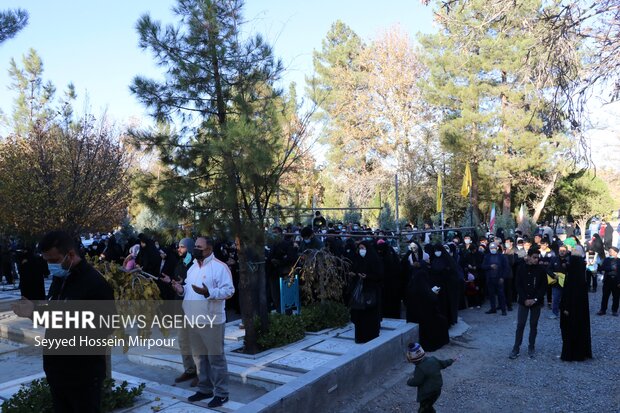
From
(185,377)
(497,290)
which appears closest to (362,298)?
(185,377)

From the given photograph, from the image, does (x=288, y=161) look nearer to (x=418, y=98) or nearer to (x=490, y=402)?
(x=490, y=402)

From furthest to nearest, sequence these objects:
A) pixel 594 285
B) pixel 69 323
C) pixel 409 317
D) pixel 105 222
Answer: pixel 105 222
pixel 594 285
pixel 409 317
pixel 69 323

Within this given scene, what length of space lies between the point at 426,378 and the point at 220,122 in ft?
14.4

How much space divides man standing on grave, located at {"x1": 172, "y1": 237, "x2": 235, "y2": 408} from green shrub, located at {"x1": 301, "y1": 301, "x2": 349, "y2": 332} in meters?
3.15

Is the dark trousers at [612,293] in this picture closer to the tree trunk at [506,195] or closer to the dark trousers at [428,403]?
the dark trousers at [428,403]

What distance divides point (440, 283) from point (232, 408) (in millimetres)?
5340

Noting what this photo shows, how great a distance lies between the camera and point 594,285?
565 inches

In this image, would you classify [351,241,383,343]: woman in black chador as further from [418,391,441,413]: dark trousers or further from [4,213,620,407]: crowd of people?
[418,391,441,413]: dark trousers

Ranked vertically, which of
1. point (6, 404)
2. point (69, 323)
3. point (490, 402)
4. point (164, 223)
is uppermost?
point (164, 223)

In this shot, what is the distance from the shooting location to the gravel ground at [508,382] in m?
5.91

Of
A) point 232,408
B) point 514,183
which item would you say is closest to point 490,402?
point 232,408

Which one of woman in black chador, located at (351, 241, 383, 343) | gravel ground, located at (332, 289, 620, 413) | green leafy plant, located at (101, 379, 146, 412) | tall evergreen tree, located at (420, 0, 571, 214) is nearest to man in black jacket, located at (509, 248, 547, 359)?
gravel ground, located at (332, 289, 620, 413)

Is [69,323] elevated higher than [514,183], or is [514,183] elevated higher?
[514,183]

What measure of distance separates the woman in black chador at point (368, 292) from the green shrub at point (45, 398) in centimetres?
352
